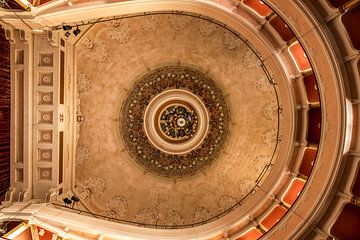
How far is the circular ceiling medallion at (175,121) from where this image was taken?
14.6 meters

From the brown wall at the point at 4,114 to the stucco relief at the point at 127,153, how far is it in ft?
12.8

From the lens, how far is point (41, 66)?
10.6 meters

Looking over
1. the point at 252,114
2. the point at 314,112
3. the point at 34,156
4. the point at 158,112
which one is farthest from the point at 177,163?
the point at 314,112

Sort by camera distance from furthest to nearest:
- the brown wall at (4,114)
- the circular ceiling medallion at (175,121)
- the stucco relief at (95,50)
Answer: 1. the circular ceiling medallion at (175,121)
2. the stucco relief at (95,50)
3. the brown wall at (4,114)

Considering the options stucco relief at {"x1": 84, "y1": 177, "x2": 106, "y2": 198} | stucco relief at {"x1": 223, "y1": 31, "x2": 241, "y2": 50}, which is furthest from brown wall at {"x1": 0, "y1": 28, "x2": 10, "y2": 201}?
stucco relief at {"x1": 223, "y1": 31, "x2": 241, "y2": 50}

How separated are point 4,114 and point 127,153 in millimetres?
5778

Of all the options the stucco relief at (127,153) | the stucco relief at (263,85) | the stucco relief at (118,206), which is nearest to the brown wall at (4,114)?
the stucco relief at (127,153)

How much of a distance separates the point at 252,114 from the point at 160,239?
630 cm

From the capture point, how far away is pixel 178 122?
15070 mm

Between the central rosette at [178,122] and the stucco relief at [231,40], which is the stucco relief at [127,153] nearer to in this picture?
the stucco relief at [231,40]

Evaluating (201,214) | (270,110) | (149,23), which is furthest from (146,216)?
(149,23)

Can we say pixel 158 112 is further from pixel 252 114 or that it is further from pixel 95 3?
pixel 95 3

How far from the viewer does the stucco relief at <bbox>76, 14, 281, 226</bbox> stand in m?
13.8

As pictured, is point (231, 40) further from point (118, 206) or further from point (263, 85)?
point (118, 206)
